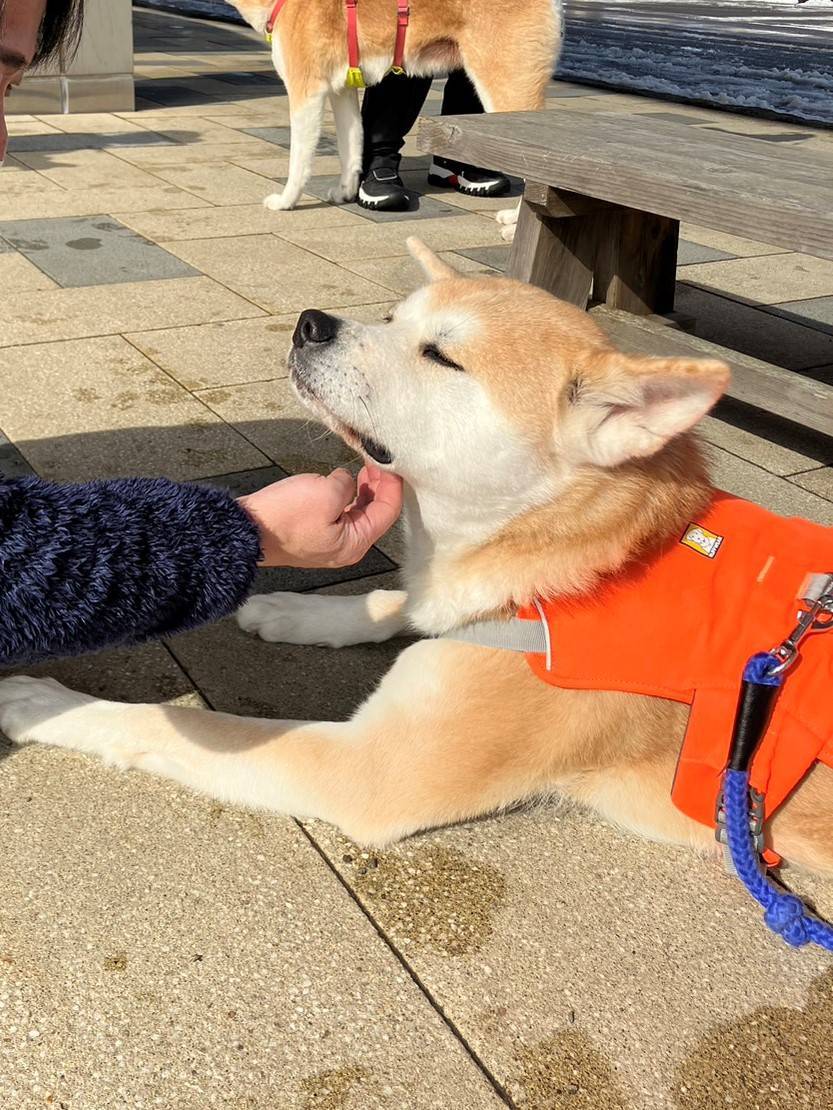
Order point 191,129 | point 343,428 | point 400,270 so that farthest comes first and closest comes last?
point 191,129, point 400,270, point 343,428

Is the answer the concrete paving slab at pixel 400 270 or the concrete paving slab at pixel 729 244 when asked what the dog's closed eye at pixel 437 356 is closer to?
the concrete paving slab at pixel 400 270

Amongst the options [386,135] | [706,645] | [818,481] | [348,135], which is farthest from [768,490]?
[386,135]

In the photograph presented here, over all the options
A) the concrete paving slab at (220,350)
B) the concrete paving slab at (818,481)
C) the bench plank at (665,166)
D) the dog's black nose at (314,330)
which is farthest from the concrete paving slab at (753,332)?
the dog's black nose at (314,330)

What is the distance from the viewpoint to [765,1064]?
78.2 inches

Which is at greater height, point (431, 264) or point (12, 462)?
point (431, 264)

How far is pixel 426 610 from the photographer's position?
251cm

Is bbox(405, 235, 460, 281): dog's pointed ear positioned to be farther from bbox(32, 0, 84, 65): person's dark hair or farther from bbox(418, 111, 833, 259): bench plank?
bbox(418, 111, 833, 259): bench plank

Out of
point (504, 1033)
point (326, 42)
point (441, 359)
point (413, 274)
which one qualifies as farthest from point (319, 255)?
point (504, 1033)

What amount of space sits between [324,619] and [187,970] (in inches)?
47.1

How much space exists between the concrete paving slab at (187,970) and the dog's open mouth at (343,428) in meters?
0.89

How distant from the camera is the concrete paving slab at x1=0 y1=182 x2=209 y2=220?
668cm

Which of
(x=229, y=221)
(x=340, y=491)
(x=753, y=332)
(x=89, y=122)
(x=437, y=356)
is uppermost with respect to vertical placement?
(x=437, y=356)

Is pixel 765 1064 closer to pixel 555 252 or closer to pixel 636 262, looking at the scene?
pixel 555 252

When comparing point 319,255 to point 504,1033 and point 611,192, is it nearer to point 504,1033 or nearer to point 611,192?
point 611,192
